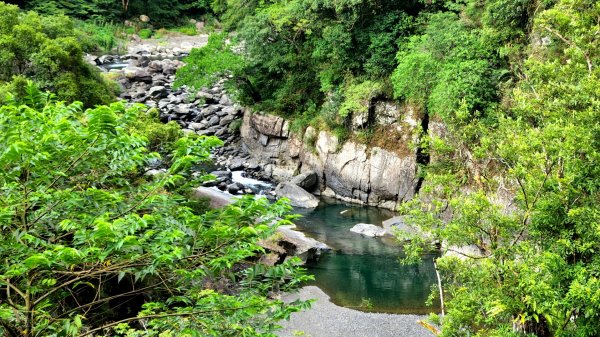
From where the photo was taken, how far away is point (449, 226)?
1085cm

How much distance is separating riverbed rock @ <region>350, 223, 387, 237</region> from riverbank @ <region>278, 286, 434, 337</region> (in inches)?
278

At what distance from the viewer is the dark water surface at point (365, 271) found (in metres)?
18.6

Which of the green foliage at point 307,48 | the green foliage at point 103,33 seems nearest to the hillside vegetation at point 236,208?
the green foliage at point 307,48

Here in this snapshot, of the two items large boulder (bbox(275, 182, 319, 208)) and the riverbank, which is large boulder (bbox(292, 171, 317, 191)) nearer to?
large boulder (bbox(275, 182, 319, 208))

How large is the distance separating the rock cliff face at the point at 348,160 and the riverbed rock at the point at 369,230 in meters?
3.18

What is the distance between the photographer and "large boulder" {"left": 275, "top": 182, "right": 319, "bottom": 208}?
28375 millimetres

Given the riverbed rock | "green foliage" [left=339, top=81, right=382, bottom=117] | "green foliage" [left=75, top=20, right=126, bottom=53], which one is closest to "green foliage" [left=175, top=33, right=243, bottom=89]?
"green foliage" [left=339, top=81, right=382, bottom=117]

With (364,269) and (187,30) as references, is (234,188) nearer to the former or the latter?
(364,269)

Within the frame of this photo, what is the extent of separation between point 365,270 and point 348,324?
466 cm

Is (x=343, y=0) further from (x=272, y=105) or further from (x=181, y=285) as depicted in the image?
(x=181, y=285)

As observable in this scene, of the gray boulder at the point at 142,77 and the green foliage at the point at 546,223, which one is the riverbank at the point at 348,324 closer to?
the green foliage at the point at 546,223

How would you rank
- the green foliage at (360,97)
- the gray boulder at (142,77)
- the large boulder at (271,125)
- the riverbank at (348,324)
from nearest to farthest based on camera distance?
the riverbank at (348,324) → the green foliage at (360,97) → the large boulder at (271,125) → the gray boulder at (142,77)

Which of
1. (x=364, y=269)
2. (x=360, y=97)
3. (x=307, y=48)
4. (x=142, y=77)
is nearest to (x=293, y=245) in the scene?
(x=364, y=269)

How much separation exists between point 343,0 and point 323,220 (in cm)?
1196
